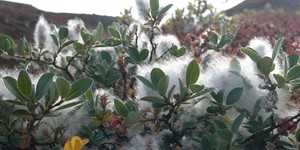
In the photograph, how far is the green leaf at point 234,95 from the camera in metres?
1.68

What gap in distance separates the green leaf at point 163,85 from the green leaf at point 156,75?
41 mm

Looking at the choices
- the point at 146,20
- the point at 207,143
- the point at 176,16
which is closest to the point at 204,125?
the point at 207,143

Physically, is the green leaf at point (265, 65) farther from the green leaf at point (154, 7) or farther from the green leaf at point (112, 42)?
the green leaf at point (154, 7)

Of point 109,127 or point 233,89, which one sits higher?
point 233,89

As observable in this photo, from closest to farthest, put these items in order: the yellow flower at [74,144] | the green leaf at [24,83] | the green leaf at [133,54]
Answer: the yellow flower at [74,144], the green leaf at [24,83], the green leaf at [133,54]

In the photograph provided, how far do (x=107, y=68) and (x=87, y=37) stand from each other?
0.98 feet

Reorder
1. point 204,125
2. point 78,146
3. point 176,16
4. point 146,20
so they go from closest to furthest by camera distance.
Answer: point 78,146 < point 204,125 < point 146,20 < point 176,16

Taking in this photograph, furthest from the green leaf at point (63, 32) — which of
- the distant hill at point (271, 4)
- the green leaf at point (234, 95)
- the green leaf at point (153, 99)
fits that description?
the distant hill at point (271, 4)

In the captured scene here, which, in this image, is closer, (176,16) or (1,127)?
(1,127)

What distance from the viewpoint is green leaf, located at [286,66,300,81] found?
160cm

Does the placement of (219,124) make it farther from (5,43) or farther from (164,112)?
(5,43)

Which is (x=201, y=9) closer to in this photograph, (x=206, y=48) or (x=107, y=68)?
(x=206, y=48)

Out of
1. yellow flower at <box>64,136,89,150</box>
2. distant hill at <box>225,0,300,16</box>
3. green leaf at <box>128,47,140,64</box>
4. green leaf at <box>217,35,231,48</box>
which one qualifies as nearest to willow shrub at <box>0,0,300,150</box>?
yellow flower at <box>64,136,89,150</box>

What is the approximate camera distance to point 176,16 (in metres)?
6.47
